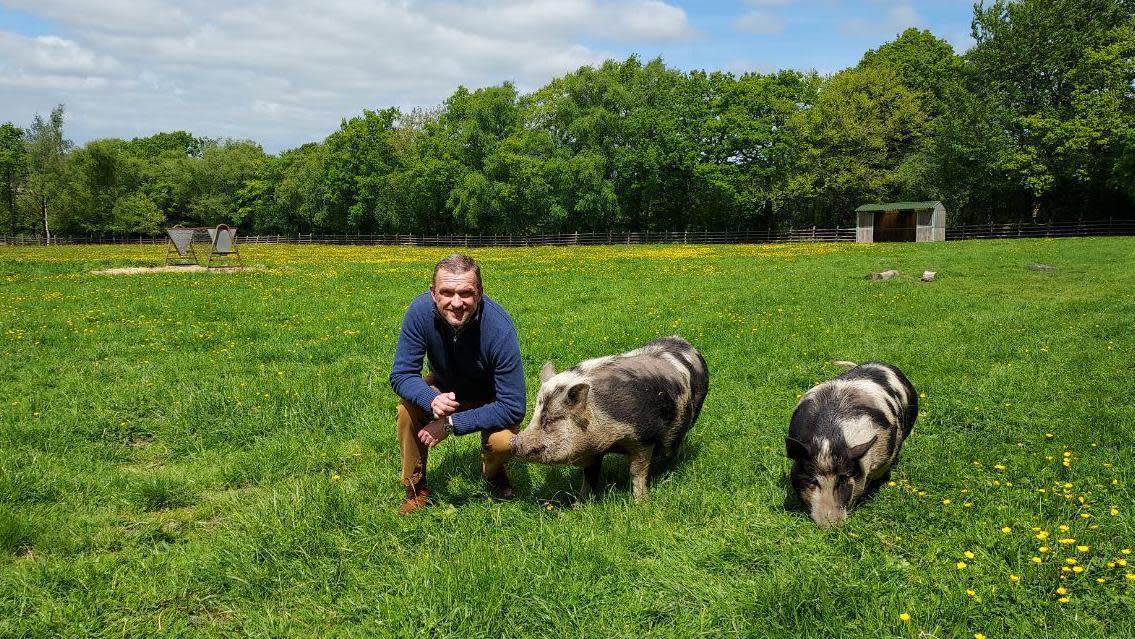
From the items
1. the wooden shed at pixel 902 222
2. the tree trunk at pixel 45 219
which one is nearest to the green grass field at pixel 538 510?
the wooden shed at pixel 902 222

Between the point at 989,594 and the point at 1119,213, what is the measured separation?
56120 millimetres

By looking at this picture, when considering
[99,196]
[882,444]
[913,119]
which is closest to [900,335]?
[882,444]

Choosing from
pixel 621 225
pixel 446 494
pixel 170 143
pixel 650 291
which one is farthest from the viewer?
pixel 170 143

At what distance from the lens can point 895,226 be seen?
155 feet

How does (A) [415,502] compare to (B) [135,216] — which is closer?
(A) [415,502]

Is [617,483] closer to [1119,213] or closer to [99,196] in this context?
[1119,213]

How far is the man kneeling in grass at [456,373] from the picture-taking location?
457cm

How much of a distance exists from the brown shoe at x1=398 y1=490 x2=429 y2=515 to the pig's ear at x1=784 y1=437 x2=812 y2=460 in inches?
104

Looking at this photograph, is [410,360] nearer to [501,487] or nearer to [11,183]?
[501,487]

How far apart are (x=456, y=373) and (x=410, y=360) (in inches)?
13.8

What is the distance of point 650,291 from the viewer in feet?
57.9

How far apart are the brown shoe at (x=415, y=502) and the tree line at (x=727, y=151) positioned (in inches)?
1962

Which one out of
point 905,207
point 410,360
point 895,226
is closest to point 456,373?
point 410,360

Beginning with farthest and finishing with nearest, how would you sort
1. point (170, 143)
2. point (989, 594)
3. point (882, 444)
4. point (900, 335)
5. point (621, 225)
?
point (170, 143), point (621, 225), point (900, 335), point (882, 444), point (989, 594)
